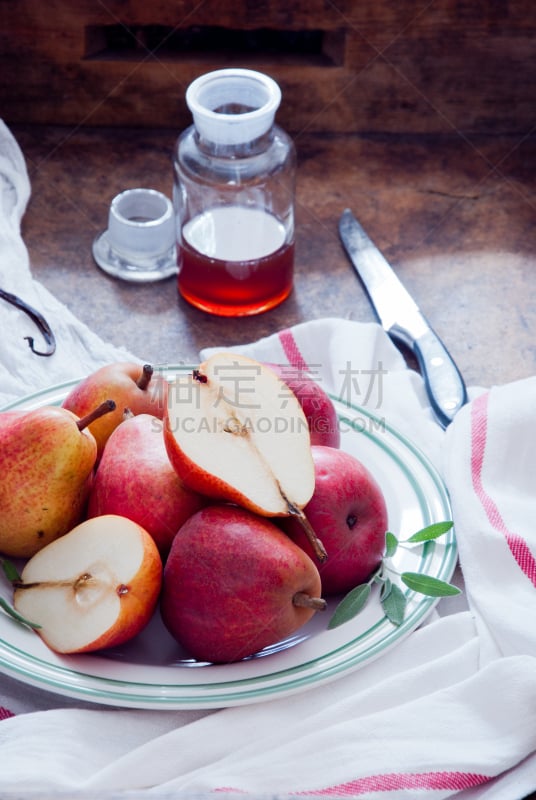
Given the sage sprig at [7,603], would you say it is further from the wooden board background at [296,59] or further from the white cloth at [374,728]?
the wooden board background at [296,59]

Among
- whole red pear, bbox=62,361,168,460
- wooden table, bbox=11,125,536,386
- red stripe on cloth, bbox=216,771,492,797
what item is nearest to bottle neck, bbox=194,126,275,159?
wooden table, bbox=11,125,536,386

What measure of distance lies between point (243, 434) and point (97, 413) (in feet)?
0.33

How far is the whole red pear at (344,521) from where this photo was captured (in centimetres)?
66

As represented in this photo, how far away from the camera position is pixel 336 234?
1.12 metres

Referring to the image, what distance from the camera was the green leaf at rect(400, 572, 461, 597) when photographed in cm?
66

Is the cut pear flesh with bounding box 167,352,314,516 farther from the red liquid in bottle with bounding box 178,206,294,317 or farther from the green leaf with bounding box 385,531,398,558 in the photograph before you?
the red liquid in bottle with bounding box 178,206,294,317

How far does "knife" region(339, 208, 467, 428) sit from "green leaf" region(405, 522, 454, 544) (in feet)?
0.58

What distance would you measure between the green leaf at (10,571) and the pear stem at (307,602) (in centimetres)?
18

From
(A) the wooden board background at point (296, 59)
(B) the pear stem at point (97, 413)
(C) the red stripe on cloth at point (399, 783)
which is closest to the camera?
(C) the red stripe on cloth at point (399, 783)

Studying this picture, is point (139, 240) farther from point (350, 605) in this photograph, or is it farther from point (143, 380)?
point (350, 605)

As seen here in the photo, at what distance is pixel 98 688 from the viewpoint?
1.95ft

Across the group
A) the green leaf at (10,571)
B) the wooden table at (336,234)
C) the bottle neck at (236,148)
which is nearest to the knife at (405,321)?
the wooden table at (336,234)

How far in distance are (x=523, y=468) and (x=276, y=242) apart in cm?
37

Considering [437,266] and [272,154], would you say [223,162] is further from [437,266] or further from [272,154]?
[437,266]
